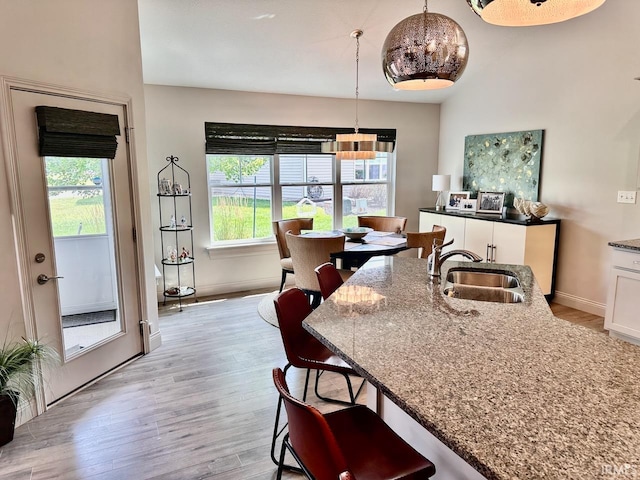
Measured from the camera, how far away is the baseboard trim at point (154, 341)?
11.8ft

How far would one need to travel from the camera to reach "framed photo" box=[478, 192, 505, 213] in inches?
203

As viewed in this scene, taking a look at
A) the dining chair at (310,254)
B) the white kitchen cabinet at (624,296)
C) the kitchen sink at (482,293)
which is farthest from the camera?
the dining chair at (310,254)

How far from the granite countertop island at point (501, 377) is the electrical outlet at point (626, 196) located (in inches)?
112

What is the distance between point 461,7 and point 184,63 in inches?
109

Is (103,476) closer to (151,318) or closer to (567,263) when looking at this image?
(151,318)

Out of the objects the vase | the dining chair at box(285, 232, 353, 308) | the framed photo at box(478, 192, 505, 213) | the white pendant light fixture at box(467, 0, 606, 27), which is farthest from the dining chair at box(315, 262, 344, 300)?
the framed photo at box(478, 192, 505, 213)

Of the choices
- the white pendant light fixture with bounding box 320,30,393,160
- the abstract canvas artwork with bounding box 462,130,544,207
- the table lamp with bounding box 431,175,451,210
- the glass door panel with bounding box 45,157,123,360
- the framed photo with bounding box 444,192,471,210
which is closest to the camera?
the glass door panel with bounding box 45,157,123,360

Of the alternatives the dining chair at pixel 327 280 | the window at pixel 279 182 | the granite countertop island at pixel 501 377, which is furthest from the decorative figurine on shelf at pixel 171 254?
the granite countertop island at pixel 501 377

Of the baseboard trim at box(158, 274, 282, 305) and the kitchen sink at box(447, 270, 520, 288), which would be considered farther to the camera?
the baseboard trim at box(158, 274, 282, 305)

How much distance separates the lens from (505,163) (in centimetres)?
520

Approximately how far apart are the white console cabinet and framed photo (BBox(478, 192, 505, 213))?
25 cm

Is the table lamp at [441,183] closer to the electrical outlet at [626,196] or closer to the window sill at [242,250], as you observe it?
the electrical outlet at [626,196]

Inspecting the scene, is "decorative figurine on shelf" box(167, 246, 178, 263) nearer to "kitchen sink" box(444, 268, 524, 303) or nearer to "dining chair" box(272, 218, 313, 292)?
"dining chair" box(272, 218, 313, 292)

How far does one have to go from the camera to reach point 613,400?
3.51 ft
